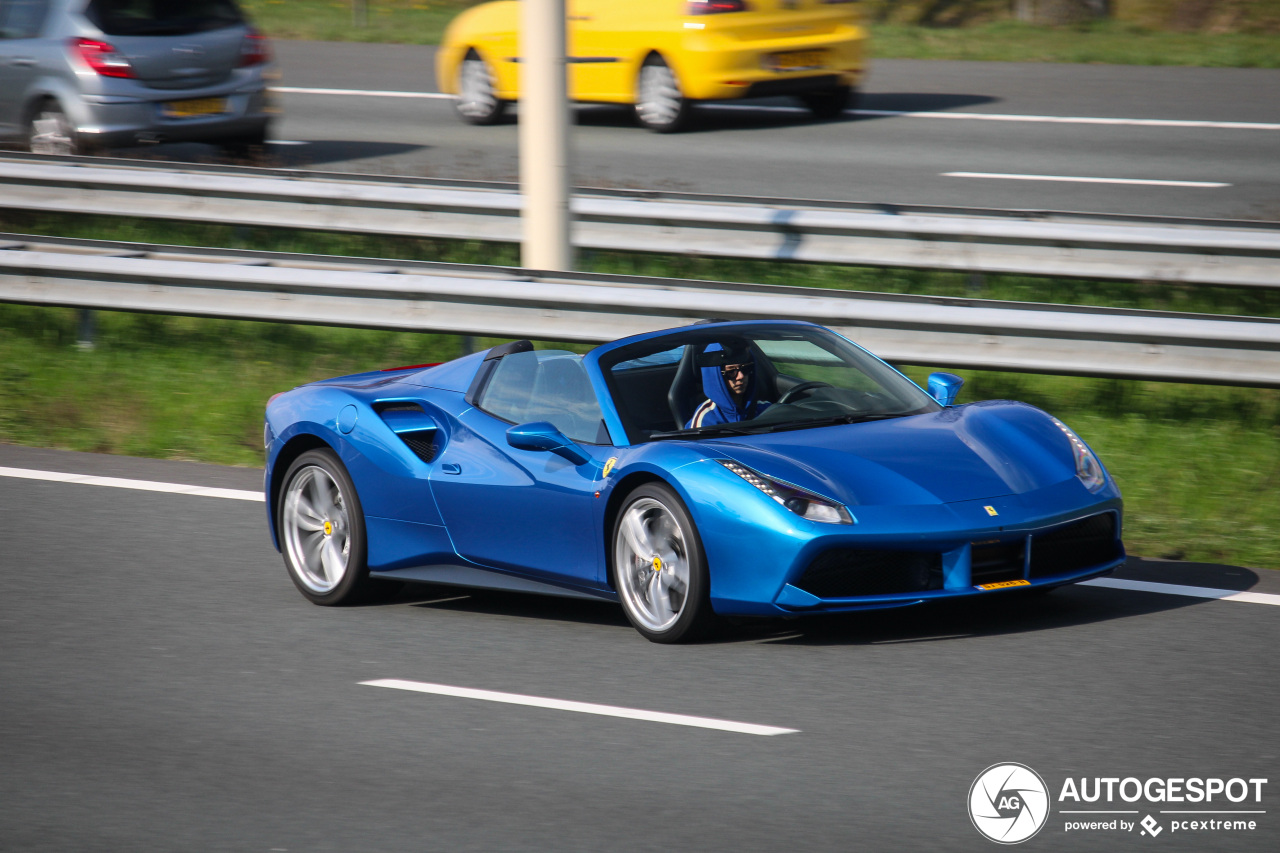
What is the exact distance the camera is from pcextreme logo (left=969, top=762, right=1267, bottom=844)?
449 cm

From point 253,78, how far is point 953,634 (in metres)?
11.6

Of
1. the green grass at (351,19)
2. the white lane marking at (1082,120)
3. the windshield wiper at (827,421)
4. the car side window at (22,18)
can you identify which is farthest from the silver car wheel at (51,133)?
the green grass at (351,19)

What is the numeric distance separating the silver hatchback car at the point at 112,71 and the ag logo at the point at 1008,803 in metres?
12.4

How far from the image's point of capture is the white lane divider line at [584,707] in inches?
214

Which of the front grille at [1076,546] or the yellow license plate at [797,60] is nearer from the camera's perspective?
the front grille at [1076,546]

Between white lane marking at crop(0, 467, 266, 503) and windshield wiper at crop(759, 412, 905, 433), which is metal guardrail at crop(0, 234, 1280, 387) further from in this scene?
windshield wiper at crop(759, 412, 905, 433)

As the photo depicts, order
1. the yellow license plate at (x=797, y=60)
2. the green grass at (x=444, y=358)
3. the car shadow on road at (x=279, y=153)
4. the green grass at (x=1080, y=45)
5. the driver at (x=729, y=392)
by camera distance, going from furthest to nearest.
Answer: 1. the green grass at (x=1080, y=45)
2. the yellow license plate at (x=797, y=60)
3. the car shadow on road at (x=279, y=153)
4. the green grass at (x=444, y=358)
5. the driver at (x=729, y=392)

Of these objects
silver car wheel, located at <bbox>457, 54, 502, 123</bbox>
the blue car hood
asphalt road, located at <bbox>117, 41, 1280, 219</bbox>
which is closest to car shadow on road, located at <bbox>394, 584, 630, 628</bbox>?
the blue car hood

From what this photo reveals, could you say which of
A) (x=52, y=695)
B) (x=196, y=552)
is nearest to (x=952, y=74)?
(x=196, y=552)

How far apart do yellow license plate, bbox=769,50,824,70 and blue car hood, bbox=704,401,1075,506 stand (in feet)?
37.6

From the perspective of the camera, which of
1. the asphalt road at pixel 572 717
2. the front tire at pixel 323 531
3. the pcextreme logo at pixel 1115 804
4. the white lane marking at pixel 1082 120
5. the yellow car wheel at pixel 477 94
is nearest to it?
the pcextreme logo at pixel 1115 804

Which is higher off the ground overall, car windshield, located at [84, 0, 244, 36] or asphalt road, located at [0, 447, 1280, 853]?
car windshield, located at [84, 0, 244, 36]

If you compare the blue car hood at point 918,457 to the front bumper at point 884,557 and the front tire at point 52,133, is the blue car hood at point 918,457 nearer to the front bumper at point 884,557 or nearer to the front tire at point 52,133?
the front bumper at point 884,557

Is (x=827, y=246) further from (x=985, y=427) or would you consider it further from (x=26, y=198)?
(x=26, y=198)
